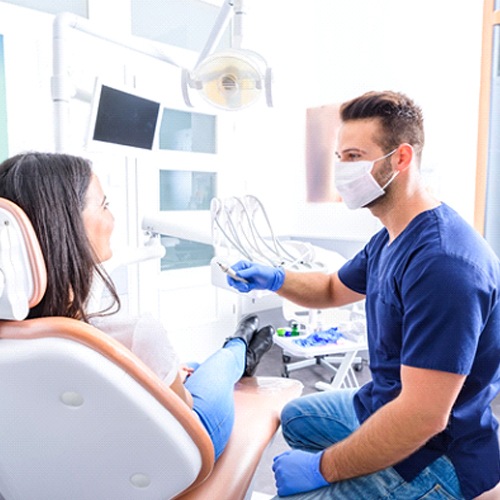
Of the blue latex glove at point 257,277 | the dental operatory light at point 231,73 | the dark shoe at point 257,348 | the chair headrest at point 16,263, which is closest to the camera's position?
the chair headrest at point 16,263

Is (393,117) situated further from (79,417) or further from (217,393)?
(79,417)

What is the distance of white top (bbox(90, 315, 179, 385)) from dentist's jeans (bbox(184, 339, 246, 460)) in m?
0.21

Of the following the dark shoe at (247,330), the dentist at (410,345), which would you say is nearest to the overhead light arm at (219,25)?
the dentist at (410,345)

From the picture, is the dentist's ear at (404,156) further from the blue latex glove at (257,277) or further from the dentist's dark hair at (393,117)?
the blue latex glove at (257,277)

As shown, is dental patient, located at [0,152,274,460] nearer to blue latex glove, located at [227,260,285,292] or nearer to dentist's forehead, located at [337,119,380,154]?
blue latex glove, located at [227,260,285,292]

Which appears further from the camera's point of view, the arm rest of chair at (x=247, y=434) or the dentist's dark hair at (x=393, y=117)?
the dentist's dark hair at (x=393, y=117)

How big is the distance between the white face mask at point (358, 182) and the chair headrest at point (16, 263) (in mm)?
815

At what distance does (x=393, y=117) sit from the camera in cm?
113

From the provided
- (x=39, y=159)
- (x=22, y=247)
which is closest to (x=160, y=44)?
(x=39, y=159)

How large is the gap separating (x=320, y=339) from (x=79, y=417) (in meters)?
1.72

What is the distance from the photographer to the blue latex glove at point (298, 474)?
0.99 m

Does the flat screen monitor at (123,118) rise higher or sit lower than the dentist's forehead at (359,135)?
higher

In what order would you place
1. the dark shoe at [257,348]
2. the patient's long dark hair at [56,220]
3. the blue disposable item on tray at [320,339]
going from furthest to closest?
the blue disposable item on tray at [320,339] → the dark shoe at [257,348] → the patient's long dark hair at [56,220]

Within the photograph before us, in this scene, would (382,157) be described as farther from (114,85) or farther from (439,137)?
(439,137)
